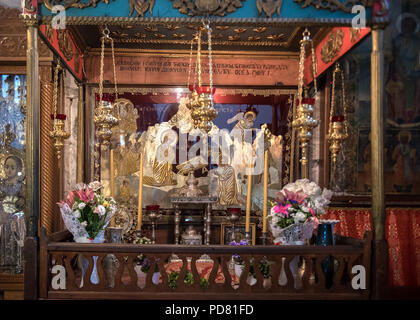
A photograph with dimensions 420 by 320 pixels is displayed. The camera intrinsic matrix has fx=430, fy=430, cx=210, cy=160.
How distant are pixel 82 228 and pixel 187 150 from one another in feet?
10.5

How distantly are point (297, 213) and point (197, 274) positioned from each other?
3.35 ft

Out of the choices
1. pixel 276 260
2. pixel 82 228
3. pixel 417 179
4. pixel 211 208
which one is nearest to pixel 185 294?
pixel 276 260

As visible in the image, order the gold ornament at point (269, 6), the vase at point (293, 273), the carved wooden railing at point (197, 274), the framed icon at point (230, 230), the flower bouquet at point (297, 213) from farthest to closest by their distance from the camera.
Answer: the framed icon at point (230, 230) < the gold ornament at point (269, 6) < the flower bouquet at point (297, 213) < the vase at point (293, 273) < the carved wooden railing at point (197, 274)

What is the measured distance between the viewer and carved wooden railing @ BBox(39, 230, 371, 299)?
3.58 m

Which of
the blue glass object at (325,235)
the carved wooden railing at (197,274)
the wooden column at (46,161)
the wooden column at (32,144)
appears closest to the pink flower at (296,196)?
the blue glass object at (325,235)

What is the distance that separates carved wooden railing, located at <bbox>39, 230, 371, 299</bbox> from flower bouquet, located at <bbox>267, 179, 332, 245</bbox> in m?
0.23

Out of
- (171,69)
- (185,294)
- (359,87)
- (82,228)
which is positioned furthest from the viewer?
(171,69)

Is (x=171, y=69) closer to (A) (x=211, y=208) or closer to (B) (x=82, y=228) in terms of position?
(A) (x=211, y=208)

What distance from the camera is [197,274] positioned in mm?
3586

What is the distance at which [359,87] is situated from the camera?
20.8ft

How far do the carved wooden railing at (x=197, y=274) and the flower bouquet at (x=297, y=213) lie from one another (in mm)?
230

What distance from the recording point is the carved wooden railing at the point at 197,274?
3576 mm

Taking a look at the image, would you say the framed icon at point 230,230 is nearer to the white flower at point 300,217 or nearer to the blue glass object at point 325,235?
the blue glass object at point 325,235

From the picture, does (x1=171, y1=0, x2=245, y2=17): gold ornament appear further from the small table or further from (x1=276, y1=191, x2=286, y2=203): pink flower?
the small table
